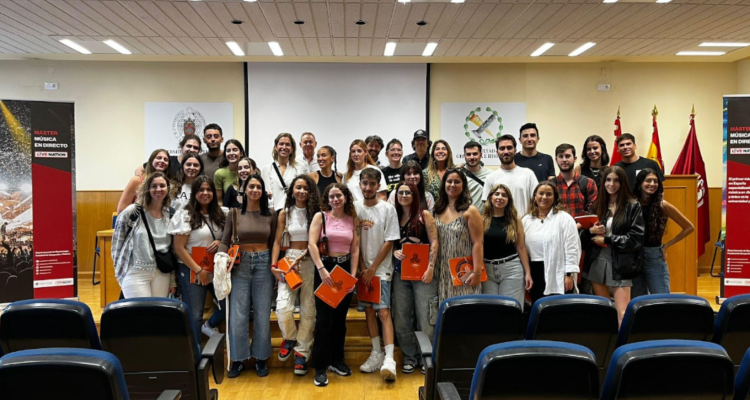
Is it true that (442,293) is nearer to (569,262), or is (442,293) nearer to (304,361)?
(569,262)

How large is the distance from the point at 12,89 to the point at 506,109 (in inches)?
294

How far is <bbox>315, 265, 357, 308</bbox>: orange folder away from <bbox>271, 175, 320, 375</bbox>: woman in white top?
23 cm

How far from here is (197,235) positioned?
13.2 feet

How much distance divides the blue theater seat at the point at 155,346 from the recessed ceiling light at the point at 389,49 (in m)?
5.00

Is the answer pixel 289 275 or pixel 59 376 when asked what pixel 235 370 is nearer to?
pixel 289 275

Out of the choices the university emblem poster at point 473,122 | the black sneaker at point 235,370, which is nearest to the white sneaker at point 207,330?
the black sneaker at point 235,370

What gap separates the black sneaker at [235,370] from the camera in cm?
414

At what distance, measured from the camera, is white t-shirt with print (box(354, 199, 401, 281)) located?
4.04m

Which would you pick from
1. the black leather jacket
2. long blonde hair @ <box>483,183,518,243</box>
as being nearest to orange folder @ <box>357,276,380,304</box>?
long blonde hair @ <box>483,183,518,243</box>

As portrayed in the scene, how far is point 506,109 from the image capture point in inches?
327

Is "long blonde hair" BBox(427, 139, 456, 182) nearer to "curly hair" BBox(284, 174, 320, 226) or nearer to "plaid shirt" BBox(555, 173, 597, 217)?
"plaid shirt" BBox(555, 173, 597, 217)

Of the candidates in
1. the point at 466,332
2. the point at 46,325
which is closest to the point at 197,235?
the point at 46,325

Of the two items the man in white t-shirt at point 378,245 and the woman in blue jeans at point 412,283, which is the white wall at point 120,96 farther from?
the woman in blue jeans at point 412,283

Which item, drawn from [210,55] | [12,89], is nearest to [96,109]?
[12,89]
